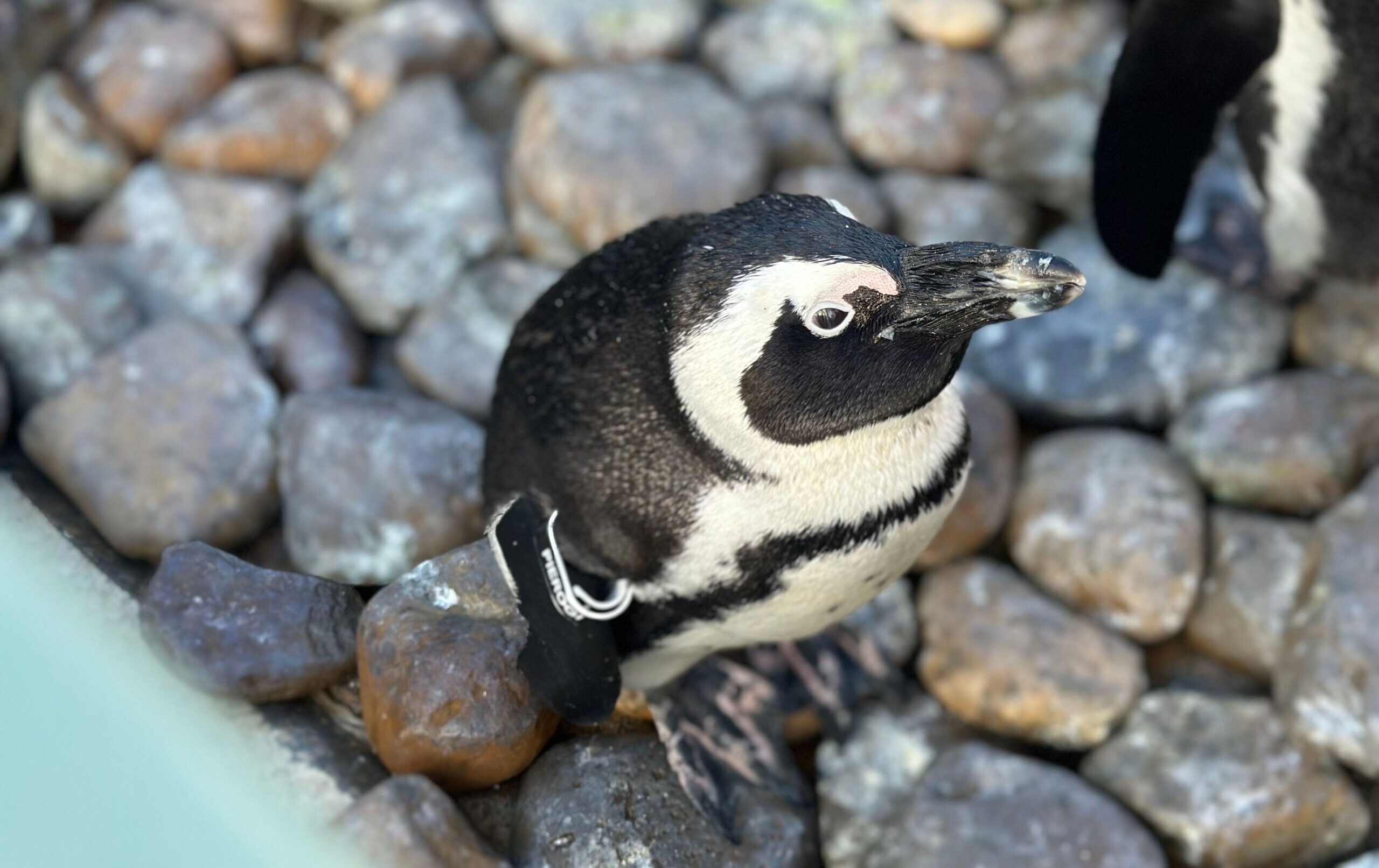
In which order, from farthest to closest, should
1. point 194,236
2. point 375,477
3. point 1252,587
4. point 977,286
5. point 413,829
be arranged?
point 194,236
point 1252,587
point 375,477
point 977,286
point 413,829

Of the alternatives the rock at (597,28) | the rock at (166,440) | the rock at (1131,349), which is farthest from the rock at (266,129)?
the rock at (1131,349)

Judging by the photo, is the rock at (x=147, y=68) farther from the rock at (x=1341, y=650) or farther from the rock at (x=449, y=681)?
the rock at (x=1341, y=650)

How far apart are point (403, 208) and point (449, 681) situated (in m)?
1.20

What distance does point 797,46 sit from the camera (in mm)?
1794

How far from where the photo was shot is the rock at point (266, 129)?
5.47 feet

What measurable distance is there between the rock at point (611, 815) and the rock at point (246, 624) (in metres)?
0.11

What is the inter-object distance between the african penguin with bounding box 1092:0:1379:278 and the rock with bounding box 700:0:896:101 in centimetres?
57

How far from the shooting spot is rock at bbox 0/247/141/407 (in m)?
1.40

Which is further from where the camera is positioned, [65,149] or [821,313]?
[65,149]

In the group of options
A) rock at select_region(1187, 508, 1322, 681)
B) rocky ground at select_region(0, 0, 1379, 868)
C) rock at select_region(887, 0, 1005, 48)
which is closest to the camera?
rocky ground at select_region(0, 0, 1379, 868)

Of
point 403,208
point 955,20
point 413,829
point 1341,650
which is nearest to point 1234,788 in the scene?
point 1341,650

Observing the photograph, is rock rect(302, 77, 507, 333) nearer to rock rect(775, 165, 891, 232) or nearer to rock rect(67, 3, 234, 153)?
rock rect(67, 3, 234, 153)

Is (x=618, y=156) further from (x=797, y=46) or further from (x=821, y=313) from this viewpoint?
(x=821, y=313)

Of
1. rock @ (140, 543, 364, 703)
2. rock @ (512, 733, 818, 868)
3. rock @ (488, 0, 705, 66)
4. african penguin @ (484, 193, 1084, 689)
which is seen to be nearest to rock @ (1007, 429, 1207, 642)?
african penguin @ (484, 193, 1084, 689)
